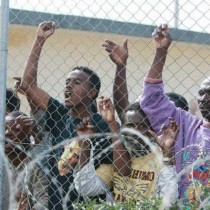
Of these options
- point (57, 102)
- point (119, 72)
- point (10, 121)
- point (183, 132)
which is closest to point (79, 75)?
point (57, 102)

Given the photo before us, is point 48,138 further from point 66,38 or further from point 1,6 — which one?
point 66,38

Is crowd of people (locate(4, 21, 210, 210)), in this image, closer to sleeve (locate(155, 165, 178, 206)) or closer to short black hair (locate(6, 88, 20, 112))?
sleeve (locate(155, 165, 178, 206))

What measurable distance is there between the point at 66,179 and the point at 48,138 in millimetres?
402

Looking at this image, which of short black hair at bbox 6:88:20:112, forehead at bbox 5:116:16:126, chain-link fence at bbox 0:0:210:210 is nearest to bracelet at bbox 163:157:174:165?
chain-link fence at bbox 0:0:210:210

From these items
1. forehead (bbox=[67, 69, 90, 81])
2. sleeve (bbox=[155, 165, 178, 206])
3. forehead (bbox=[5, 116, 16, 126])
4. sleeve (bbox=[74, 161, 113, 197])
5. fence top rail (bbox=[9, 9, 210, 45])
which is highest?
fence top rail (bbox=[9, 9, 210, 45])

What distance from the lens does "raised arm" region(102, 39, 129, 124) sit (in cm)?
498

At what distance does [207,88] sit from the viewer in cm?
474

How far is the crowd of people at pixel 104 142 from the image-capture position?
453cm

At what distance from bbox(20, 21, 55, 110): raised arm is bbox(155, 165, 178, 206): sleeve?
115cm

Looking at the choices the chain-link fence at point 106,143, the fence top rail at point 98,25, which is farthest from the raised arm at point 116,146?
the fence top rail at point 98,25

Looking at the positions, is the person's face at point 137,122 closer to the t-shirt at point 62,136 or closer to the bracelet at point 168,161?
the t-shirt at point 62,136

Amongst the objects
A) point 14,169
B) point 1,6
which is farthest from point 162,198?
point 1,6

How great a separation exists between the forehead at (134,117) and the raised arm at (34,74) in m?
0.64

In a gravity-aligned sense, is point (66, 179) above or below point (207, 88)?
below
